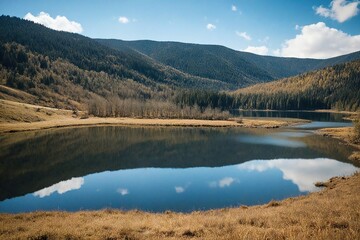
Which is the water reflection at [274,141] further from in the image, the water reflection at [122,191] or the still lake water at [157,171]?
the water reflection at [122,191]

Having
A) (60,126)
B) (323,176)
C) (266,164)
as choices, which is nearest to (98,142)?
(60,126)

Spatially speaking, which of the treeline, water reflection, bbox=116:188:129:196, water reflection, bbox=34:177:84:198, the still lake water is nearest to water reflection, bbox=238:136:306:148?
the still lake water

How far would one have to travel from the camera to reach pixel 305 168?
58.7 metres

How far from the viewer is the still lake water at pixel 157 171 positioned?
125ft

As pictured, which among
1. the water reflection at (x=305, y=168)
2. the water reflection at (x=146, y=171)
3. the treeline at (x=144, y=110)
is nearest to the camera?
the water reflection at (x=146, y=171)

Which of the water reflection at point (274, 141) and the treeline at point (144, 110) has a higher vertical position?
the treeline at point (144, 110)

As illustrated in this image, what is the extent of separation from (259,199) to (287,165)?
2649 cm

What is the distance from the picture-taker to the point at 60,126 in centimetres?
12212

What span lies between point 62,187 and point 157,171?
1811cm

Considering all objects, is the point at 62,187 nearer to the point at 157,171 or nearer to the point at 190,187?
the point at 157,171

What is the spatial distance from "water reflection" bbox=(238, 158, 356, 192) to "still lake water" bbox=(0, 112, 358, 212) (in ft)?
0.48

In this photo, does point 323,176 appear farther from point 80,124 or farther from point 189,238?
point 80,124

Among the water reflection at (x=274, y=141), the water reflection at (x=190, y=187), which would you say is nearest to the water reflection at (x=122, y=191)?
the water reflection at (x=190, y=187)

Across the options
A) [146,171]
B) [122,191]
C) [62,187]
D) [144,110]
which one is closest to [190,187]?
[122,191]
